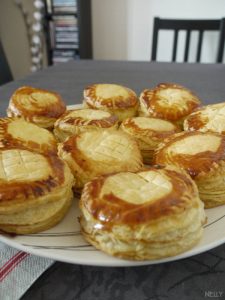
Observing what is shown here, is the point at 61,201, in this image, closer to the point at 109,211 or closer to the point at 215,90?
the point at 109,211

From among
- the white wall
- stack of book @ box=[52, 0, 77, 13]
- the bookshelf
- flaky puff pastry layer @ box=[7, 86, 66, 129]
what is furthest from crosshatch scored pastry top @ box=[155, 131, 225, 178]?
stack of book @ box=[52, 0, 77, 13]

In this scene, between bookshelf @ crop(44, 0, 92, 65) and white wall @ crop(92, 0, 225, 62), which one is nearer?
white wall @ crop(92, 0, 225, 62)

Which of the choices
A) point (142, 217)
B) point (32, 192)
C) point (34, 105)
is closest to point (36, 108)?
point (34, 105)

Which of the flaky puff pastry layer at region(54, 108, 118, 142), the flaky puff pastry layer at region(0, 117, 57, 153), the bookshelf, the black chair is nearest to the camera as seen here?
the flaky puff pastry layer at region(0, 117, 57, 153)

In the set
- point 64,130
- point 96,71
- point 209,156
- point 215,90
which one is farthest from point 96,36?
point 209,156

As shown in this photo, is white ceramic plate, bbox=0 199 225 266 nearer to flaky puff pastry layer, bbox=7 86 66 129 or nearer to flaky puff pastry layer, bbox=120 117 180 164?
flaky puff pastry layer, bbox=120 117 180 164

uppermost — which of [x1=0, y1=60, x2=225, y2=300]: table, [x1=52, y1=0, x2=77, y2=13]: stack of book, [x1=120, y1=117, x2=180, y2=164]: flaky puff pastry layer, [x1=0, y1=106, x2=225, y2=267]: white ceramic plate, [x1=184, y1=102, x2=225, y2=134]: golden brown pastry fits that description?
[x1=52, y1=0, x2=77, y2=13]: stack of book
